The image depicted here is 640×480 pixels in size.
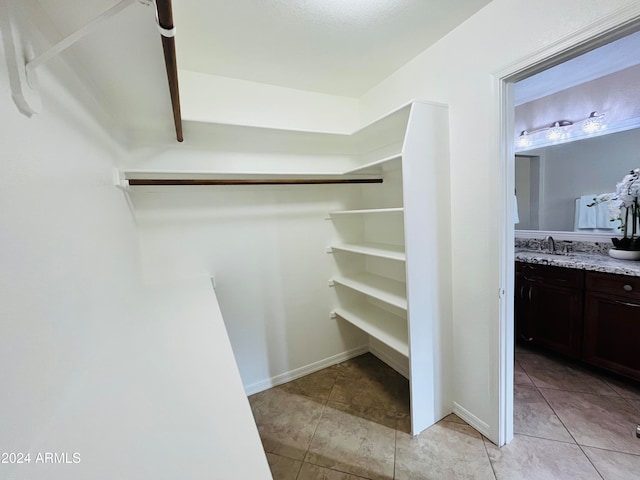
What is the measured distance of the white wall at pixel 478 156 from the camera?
1.39 meters

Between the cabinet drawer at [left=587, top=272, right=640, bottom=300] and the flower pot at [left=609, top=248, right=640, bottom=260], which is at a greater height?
the flower pot at [left=609, top=248, right=640, bottom=260]

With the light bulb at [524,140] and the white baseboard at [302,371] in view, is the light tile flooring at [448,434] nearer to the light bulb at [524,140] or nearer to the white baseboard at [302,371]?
the white baseboard at [302,371]

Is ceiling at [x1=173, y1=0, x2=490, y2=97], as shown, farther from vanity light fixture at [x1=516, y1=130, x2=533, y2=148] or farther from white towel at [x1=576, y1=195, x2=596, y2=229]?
white towel at [x1=576, y1=195, x2=596, y2=229]

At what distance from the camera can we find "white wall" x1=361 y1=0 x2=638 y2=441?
4.57ft

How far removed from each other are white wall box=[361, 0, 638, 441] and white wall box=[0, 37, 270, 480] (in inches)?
59.7

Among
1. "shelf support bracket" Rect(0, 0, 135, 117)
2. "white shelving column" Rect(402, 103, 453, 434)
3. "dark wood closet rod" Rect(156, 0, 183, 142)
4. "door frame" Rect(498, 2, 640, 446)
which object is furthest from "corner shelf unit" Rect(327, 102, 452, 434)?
"shelf support bracket" Rect(0, 0, 135, 117)

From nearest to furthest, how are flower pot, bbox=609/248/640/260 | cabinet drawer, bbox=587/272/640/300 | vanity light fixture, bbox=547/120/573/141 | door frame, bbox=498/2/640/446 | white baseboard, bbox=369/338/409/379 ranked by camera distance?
door frame, bbox=498/2/640/446 < cabinet drawer, bbox=587/272/640/300 < flower pot, bbox=609/248/640/260 < white baseboard, bbox=369/338/409/379 < vanity light fixture, bbox=547/120/573/141

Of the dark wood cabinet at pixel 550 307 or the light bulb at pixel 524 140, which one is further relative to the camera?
the light bulb at pixel 524 140

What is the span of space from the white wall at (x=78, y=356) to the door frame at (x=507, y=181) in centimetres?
154

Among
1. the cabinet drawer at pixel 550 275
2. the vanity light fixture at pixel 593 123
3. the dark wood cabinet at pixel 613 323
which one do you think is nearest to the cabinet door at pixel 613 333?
the dark wood cabinet at pixel 613 323

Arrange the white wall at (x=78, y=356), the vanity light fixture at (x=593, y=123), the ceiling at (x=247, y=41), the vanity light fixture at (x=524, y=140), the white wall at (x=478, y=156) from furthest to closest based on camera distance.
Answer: the vanity light fixture at (x=524, y=140) < the vanity light fixture at (x=593, y=123) < the white wall at (x=478, y=156) < the ceiling at (x=247, y=41) < the white wall at (x=78, y=356)

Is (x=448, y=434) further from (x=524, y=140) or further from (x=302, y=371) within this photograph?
(x=524, y=140)

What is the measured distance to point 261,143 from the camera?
87.8 inches

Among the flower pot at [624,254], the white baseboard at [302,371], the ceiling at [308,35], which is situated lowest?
the white baseboard at [302,371]
